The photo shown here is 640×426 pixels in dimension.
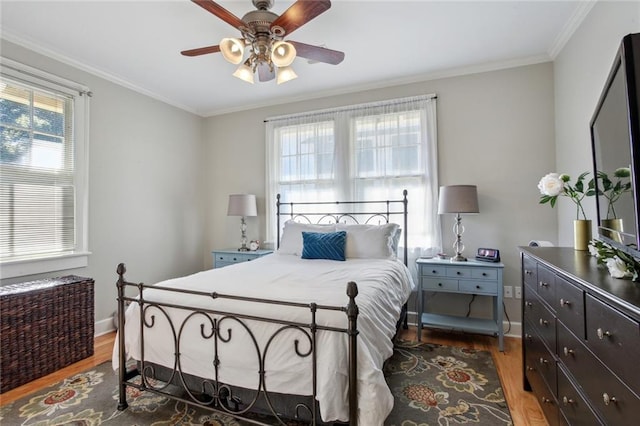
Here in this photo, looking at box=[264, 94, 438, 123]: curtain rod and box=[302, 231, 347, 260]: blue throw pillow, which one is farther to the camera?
box=[264, 94, 438, 123]: curtain rod

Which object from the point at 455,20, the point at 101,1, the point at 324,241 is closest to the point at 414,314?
the point at 324,241

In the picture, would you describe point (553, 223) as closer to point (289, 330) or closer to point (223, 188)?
point (289, 330)

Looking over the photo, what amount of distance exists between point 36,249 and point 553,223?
469 centimetres

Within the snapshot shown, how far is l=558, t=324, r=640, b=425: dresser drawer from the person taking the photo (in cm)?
88

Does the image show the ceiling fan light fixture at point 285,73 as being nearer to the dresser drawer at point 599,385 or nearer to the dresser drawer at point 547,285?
the dresser drawer at point 547,285

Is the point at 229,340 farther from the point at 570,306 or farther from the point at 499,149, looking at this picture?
the point at 499,149

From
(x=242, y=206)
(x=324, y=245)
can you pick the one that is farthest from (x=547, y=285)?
(x=242, y=206)

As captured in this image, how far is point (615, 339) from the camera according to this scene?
937 millimetres

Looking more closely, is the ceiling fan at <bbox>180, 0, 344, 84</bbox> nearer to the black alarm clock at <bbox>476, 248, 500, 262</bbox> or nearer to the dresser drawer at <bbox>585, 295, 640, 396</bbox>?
the dresser drawer at <bbox>585, 295, 640, 396</bbox>

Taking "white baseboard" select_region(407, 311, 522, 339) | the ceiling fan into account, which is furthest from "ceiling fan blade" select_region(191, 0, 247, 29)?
"white baseboard" select_region(407, 311, 522, 339)

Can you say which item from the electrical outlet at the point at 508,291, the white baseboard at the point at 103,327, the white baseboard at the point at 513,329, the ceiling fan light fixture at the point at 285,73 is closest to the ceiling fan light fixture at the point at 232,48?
the ceiling fan light fixture at the point at 285,73

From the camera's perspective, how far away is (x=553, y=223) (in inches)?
113

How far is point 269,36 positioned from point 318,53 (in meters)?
0.35

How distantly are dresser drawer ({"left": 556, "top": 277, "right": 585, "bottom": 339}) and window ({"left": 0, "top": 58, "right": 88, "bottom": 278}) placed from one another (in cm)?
371
